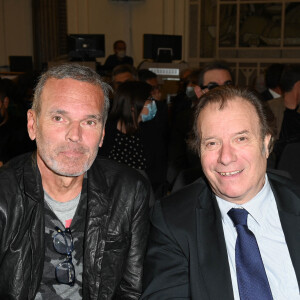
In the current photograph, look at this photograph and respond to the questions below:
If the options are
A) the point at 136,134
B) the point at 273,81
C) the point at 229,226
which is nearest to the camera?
the point at 229,226

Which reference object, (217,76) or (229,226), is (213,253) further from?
(217,76)

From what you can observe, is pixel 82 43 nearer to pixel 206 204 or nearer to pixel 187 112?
pixel 187 112

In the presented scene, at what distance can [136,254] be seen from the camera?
2.01 metres

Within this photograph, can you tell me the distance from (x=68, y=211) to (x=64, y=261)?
0.66 ft

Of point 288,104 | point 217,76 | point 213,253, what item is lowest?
point 213,253

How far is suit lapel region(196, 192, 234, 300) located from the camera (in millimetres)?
1706

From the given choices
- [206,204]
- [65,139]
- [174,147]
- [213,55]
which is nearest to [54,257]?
[65,139]

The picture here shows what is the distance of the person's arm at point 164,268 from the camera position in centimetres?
178

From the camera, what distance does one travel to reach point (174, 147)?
149 inches

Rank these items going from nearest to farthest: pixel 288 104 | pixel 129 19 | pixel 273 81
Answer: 1. pixel 288 104
2. pixel 273 81
3. pixel 129 19

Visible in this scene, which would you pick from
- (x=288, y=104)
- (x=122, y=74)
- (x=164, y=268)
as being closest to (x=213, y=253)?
(x=164, y=268)

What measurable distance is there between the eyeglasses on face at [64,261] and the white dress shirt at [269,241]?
0.62m

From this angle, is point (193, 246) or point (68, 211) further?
point (68, 211)

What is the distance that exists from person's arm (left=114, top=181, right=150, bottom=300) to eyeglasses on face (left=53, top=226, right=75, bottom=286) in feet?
0.77
